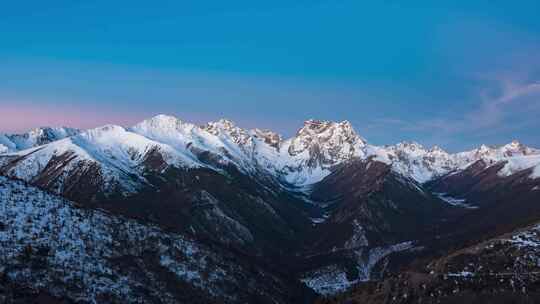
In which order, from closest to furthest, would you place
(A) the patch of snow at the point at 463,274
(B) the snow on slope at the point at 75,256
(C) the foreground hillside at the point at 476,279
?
(B) the snow on slope at the point at 75,256 < (C) the foreground hillside at the point at 476,279 < (A) the patch of snow at the point at 463,274

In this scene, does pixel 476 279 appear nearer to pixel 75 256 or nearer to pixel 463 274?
pixel 463 274

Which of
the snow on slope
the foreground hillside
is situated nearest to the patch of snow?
the foreground hillside

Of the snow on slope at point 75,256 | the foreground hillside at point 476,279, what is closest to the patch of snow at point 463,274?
the foreground hillside at point 476,279

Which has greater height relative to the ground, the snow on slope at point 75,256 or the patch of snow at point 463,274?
the snow on slope at point 75,256

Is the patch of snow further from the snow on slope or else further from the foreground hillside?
the snow on slope

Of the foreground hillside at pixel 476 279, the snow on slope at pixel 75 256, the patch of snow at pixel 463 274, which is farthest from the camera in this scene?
the patch of snow at pixel 463 274

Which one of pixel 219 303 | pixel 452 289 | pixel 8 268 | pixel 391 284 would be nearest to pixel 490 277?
pixel 452 289

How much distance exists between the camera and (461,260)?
176m

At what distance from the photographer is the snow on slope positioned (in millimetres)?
147500

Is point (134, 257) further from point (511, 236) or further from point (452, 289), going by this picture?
point (511, 236)

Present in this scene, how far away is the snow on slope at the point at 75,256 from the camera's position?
148 m

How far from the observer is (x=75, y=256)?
16475cm

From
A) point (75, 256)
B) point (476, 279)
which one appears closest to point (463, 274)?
point (476, 279)

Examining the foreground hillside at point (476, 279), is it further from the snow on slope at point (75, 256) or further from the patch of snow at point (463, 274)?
the snow on slope at point (75, 256)
